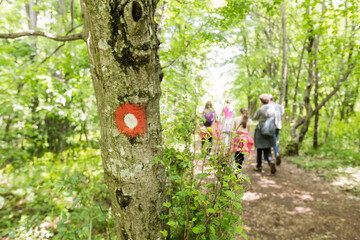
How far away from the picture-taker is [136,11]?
1.07m

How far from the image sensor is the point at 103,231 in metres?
2.88

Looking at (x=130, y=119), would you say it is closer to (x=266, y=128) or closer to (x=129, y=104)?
(x=129, y=104)

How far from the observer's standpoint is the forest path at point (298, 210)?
2.82m

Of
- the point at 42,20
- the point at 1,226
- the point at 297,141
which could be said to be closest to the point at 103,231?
the point at 1,226

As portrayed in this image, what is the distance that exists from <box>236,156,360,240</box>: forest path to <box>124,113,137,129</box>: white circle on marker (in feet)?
5.22

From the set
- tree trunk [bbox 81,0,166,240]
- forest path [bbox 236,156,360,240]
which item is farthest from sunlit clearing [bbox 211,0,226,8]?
forest path [bbox 236,156,360,240]

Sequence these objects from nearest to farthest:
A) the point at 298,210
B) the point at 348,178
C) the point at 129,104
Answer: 1. the point at 129,104
2. the point at 298,210
3. the point at 348,178

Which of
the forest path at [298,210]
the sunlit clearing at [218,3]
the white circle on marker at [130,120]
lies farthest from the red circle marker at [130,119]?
the sunlit clearing at [218,3]

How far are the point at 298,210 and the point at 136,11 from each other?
4066 mm

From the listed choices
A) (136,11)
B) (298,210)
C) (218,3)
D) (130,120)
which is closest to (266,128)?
(298,210)

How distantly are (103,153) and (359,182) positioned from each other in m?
5.71

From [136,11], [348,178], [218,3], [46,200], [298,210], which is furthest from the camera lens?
[348,178]

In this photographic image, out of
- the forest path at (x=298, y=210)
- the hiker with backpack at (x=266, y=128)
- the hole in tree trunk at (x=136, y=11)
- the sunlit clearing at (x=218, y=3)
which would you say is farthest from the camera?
the hiker with backpack at (x=266, y=128)

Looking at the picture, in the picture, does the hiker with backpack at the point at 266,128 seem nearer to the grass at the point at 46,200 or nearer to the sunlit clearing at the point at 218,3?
the sunlit clearing at the point at 218,3
